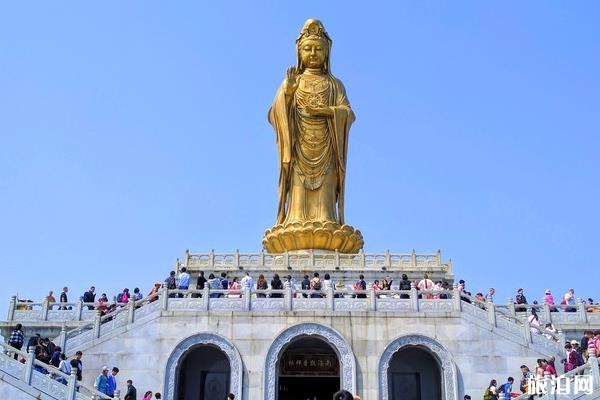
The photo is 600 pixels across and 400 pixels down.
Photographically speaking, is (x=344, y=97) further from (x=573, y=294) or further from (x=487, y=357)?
(x=487, y=357)

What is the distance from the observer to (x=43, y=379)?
549 inches

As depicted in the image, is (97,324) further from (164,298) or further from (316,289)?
(316,289)

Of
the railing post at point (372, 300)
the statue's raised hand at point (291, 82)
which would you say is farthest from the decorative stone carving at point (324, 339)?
the statue's raised hand at point (291, 82)

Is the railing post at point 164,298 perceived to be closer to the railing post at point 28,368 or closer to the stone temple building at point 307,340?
the stone temple building at point 307,340

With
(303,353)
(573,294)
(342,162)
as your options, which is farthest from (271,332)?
(342,162)

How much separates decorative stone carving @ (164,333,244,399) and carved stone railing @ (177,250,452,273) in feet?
21.5

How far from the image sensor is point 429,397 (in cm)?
1845

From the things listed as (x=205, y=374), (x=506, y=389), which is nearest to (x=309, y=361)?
(x=205, y=374)

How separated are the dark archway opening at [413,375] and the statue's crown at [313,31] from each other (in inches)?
656

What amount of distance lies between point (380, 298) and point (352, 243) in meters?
9.58

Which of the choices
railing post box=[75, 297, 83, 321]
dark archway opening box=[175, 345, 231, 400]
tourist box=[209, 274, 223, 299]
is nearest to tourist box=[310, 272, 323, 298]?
tourist box=[209, 274, 223, 299]

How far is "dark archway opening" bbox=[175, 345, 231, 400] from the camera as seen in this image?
A: 18531 mm

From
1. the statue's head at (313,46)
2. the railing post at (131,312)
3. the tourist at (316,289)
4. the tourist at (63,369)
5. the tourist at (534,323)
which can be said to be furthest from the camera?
the statue's head at (313,46)

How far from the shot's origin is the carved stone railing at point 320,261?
78.4ft
